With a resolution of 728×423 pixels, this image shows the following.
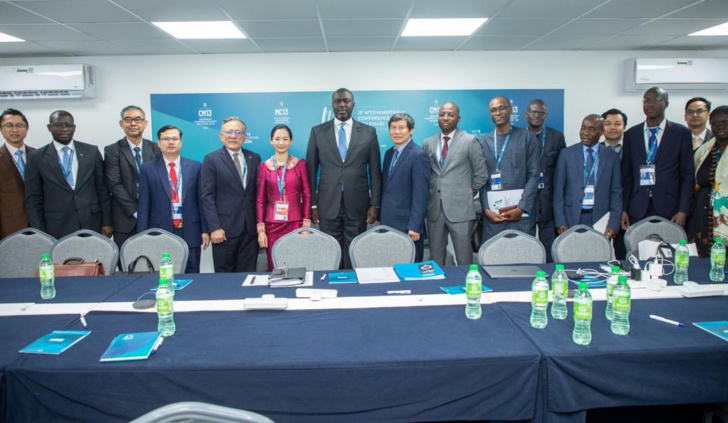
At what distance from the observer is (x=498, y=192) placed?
412cm

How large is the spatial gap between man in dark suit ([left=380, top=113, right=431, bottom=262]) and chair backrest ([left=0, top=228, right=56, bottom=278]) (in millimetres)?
2757

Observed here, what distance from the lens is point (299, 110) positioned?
572 centimetres

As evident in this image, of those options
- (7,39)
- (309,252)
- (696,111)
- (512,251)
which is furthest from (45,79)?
(696,111)

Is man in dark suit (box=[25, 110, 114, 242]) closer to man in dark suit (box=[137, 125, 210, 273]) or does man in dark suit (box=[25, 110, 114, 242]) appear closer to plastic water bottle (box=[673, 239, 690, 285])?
man in dark suit (box=[137, 125, 210, 273])

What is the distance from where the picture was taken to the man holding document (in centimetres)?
409

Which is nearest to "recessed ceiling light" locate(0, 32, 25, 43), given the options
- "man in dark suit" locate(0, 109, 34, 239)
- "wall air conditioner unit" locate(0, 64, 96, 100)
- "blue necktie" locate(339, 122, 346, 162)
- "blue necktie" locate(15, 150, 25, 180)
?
"wall air conditioner unit" locate(0, 64, 96, 100)

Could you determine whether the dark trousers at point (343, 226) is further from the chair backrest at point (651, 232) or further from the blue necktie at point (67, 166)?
the blue necktie at point (67, 166)

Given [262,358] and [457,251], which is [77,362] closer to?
[262,358]

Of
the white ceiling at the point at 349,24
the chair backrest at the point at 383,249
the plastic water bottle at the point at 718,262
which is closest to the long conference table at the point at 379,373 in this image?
the plastic water bottle at the point at 718,262

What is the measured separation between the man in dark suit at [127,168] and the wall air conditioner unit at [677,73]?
5.83 metres

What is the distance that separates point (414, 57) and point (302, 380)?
16.3ft

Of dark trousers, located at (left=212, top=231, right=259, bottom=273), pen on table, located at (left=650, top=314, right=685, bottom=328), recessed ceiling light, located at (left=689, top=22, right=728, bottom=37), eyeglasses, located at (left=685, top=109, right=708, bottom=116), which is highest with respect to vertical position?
recessed ceiling light, located at (left=689, top=22, right=728, bottom=37)

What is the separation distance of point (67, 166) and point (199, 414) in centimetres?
425

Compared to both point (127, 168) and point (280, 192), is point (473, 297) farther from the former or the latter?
point (127, 168)
